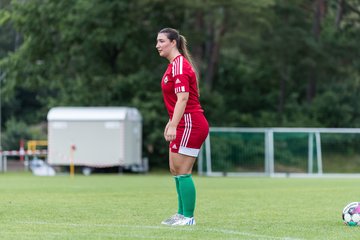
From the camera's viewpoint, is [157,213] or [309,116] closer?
[157,213]

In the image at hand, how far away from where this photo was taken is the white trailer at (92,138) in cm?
3341

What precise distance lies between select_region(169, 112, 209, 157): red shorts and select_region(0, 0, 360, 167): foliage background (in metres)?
27.3

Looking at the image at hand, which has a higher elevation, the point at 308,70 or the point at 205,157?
the point at 308,70

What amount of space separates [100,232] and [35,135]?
1627 inches

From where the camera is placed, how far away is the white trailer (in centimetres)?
3341

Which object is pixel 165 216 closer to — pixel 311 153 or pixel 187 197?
pixel 187 197

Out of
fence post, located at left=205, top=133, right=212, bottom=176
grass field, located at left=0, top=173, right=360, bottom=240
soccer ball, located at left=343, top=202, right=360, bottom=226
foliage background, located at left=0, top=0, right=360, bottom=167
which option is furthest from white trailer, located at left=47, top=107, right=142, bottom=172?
soccer ball, located at left=343, top=202, right=360, bottom=226

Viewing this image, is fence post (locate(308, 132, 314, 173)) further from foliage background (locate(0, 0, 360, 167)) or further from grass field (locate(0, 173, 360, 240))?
grass field (locate(0, 173, 360, 240))

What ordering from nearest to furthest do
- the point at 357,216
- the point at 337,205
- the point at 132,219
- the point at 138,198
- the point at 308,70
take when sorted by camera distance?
the point at 357,216, the point at 132,219, the point at 337,205, the point at 138,198, the point at 308,70

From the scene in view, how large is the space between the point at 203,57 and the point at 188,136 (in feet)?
109

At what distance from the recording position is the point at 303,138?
34.2 meters

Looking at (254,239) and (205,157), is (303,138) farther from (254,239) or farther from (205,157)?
(254,239)

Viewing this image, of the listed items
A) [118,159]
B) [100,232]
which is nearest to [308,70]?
[118,159]

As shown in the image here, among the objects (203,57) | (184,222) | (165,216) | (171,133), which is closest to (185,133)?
(171,133)
